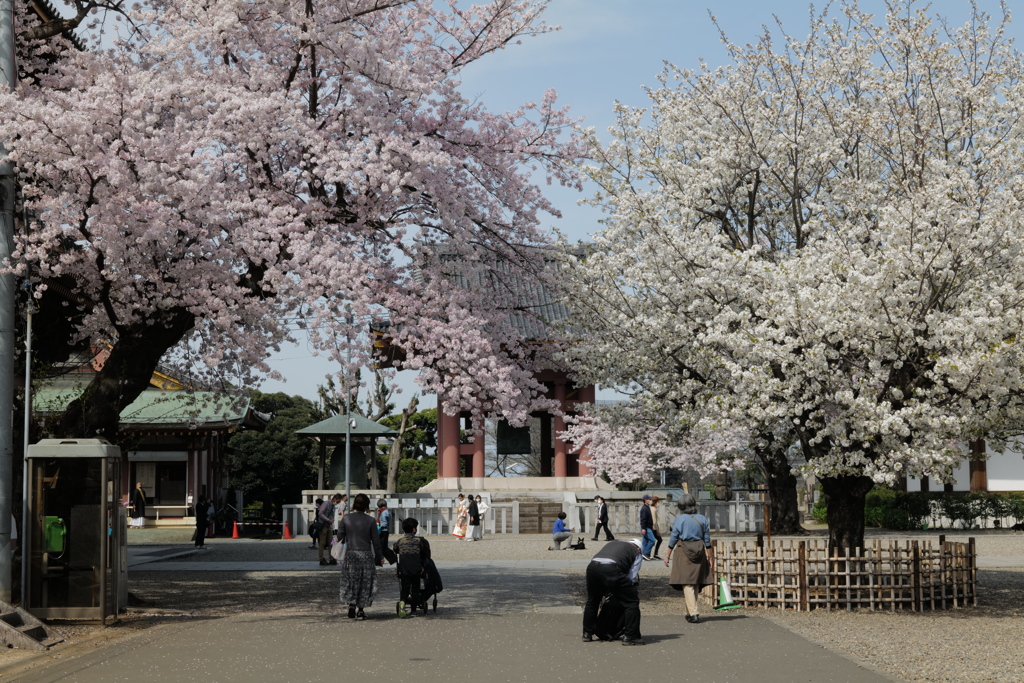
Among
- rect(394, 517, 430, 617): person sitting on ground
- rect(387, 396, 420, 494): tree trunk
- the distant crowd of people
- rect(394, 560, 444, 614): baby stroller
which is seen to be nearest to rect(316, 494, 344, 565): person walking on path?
the distant crowd of people

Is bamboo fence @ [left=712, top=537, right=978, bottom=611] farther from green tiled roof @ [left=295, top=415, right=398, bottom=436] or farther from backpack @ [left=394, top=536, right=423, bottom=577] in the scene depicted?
green tiled roof @ [left=295, top=415, right=398, bottom=436]

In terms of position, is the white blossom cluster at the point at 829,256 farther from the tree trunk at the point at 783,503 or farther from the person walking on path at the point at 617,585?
the tree trunk at the point at 783,503

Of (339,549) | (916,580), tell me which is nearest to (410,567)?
(339,549)

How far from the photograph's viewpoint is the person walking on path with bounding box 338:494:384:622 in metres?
14.6

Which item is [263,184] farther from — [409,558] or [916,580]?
[916,580]

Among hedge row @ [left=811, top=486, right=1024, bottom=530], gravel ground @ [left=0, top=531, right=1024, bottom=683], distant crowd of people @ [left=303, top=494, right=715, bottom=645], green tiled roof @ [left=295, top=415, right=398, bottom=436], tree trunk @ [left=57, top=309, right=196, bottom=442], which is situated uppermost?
tree trunk @ [left=57, top=309, right=196, bottom=442]

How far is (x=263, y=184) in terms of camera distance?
15.5 meters

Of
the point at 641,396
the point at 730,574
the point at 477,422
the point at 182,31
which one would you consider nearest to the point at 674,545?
→ the point at 730,574

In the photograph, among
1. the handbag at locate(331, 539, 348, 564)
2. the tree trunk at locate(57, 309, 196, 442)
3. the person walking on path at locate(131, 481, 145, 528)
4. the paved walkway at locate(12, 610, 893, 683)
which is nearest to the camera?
the paved walkway at locate(12, 610, 893, 683)

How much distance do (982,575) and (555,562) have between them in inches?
370

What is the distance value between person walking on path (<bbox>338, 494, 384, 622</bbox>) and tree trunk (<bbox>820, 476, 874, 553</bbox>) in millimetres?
7098

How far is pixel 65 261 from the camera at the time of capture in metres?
13.6

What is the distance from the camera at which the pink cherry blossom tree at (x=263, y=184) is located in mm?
13547

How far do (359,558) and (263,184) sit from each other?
221 inches
